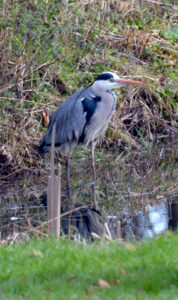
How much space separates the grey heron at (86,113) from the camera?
8547mm

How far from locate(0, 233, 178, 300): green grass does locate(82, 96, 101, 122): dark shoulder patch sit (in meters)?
4.18

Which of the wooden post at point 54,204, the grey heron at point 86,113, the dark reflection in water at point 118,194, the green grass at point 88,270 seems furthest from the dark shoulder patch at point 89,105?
the green grass at point 88,270

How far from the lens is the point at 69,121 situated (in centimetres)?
866

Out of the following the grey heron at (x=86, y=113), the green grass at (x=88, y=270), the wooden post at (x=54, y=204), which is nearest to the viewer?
the green grass at (x=88, y=270)

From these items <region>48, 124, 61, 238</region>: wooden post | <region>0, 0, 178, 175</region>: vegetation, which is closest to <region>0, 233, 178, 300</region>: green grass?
<region>48, 124, 61, 238</region>: wooden post

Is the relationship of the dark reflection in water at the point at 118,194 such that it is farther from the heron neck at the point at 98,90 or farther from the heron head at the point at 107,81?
the heron head at the point at 107,81

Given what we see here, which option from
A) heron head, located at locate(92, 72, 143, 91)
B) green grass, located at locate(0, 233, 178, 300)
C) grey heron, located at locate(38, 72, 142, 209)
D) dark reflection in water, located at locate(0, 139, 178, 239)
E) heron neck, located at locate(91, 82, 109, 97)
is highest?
heron head, located at locate(92, 72, 143, 91)

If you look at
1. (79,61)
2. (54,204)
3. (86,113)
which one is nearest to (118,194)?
(86,113)

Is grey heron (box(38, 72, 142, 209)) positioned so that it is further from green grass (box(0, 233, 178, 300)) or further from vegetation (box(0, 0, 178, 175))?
green grass (box(0, 233, 178, 300))

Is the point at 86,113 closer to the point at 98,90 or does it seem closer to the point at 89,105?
the point at 89,105

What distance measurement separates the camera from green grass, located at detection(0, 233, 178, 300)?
10.8ft

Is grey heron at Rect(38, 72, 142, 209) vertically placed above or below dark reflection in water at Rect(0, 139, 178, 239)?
above

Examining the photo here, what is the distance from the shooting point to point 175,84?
1141 cm

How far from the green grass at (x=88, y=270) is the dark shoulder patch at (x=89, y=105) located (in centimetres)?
418
